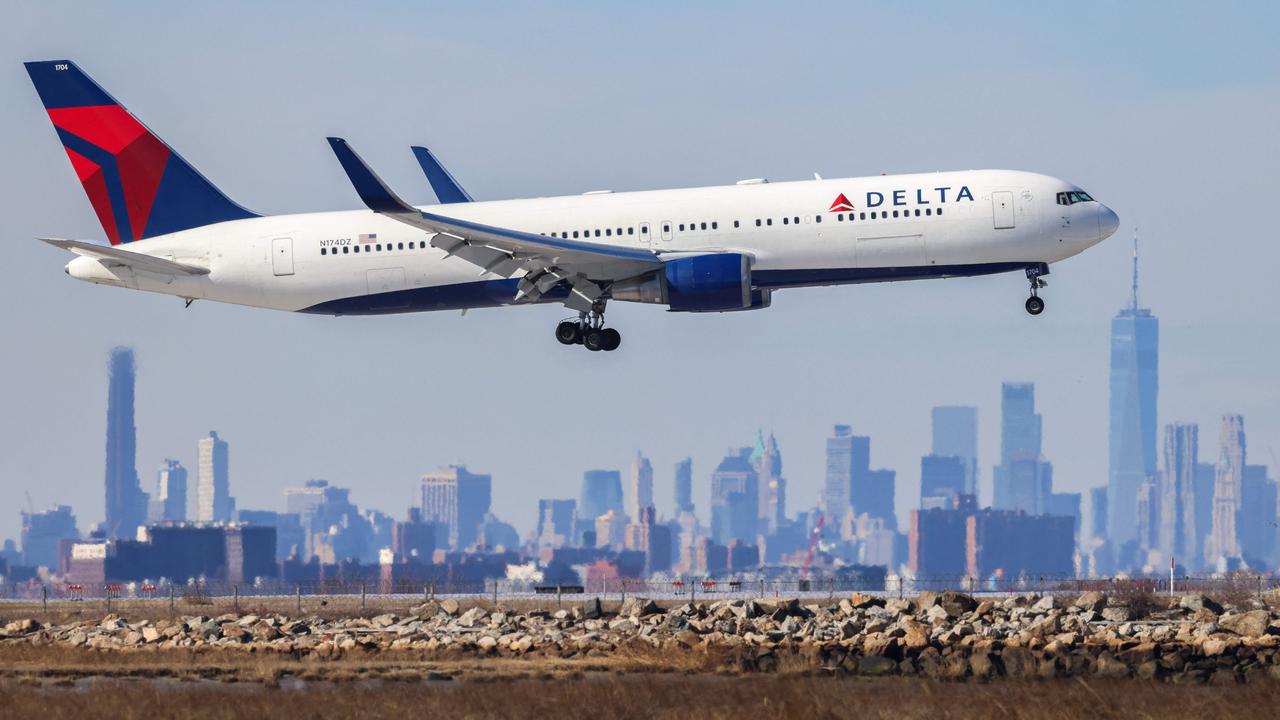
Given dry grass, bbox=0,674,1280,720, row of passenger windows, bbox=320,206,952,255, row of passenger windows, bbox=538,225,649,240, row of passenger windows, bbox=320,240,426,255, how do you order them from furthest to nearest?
row of passenger windows, bbox=320,240,426,255 → row of passenger windows, bbox=538,225,649,240 → row of passenger windows, bbox=320,206,952,255 → dry grass, bbox=0,674,1280,720

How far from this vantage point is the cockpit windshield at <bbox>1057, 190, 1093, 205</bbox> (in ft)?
192

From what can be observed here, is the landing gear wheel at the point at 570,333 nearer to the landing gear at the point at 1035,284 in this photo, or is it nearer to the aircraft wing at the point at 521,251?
the aircraft wing at the point at 521,251

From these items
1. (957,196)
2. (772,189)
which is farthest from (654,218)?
(957,196)

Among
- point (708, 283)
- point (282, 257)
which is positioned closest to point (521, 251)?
point (708, 283)

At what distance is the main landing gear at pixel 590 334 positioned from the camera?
2430 inches

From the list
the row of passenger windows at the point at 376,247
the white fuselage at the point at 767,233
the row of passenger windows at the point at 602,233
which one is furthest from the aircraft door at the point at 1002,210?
the row of passenger windows at the point at 376,247

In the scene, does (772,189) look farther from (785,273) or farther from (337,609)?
(337,609)

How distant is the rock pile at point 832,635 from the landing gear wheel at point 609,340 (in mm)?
9844

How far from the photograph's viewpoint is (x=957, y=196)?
190ft

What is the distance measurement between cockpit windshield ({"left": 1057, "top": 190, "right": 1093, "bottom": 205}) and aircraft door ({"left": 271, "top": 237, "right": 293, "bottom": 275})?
23647mm

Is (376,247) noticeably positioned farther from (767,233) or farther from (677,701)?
(677,701)

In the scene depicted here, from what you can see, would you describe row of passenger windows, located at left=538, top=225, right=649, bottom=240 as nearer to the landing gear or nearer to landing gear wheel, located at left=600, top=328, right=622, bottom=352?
landing gear wheel, located at left=600, top=328, right=622, bottom=352

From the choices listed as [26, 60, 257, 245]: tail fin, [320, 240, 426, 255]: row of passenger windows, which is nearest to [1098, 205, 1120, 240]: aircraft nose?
[320, 240, 426, 255]: row of passenger windows

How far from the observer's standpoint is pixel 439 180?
70.0m
